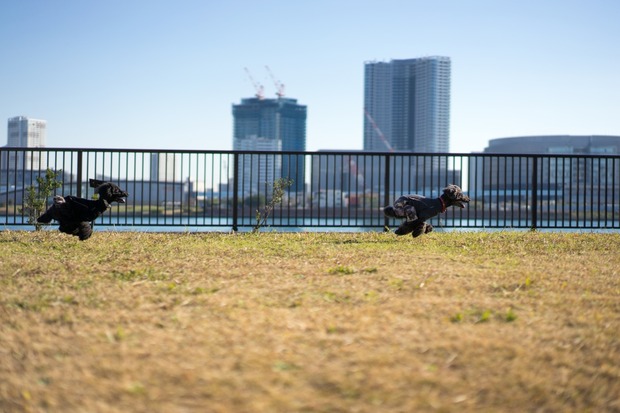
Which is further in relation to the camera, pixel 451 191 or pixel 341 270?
pixel 451 191

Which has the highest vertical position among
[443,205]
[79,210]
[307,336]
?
[443,205]

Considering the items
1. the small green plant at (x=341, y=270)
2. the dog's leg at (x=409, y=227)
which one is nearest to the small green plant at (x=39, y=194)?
the dog's leg at (x=409, y=227)

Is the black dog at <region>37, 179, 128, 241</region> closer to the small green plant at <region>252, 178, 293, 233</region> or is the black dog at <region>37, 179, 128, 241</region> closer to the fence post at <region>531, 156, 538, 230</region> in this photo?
the small green plant at <region>252, 178, 293, 233</region>

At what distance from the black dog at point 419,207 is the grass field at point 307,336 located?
7.60 ft

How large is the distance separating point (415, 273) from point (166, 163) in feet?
24.9

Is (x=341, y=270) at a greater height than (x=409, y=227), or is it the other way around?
(x=409, y=227)

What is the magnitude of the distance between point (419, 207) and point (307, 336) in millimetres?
5478

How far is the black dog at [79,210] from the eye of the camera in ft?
27.7

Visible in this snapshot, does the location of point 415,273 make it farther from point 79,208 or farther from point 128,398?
point 79,208

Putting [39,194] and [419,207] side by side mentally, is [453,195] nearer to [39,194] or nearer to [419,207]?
[419,207]

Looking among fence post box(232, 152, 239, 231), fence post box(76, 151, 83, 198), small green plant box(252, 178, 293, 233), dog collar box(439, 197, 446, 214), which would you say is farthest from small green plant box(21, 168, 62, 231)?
dog collar box(439, 197, 446, 214)

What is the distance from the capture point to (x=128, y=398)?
3145 millimetres

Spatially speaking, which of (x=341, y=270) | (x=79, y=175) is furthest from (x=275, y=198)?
(x=341, y=270)

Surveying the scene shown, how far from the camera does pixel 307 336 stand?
389 centimetres
